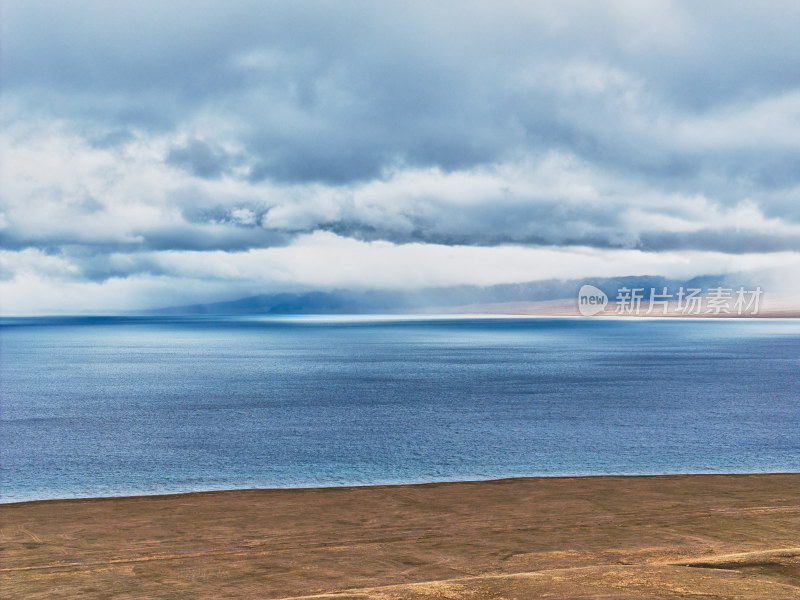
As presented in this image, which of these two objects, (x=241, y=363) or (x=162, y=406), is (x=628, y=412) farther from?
(x=241, y=363)

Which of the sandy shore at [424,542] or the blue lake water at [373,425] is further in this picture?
the blue lake water at [373,425]

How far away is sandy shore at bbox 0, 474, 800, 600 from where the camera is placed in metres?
15.6

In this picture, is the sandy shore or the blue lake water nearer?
the sandy shore

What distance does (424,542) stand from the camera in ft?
72.5

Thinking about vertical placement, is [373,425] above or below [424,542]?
below

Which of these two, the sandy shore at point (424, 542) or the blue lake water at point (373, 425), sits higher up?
the sandy shore at point (424, 542)

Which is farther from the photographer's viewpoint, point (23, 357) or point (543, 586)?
point (23, 357)

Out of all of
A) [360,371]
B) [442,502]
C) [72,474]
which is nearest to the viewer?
[442,502]

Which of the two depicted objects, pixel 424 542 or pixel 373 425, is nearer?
pixel 424 542

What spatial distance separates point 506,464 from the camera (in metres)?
44.8

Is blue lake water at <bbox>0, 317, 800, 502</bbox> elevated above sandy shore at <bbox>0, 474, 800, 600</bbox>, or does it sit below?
below

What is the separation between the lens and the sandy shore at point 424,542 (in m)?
15.6

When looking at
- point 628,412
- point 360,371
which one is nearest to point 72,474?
point 628,412

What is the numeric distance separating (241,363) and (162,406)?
68.5 m
